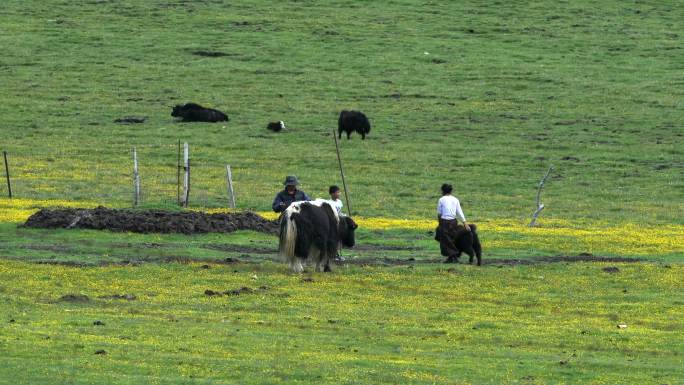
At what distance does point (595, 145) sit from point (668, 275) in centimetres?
3330

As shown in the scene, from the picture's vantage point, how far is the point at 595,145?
197 feet

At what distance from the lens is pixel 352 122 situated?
61438 millimetres

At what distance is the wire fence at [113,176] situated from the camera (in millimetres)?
44719

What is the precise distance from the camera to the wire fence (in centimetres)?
4472

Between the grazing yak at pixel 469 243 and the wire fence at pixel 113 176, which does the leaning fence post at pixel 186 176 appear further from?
the grazing yak at pixel 469 243

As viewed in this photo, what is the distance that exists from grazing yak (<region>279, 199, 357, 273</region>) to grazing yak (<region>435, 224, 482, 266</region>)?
3.14 meters

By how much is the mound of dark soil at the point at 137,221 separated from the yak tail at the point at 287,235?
6.92 metres

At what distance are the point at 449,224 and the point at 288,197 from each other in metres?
3.40

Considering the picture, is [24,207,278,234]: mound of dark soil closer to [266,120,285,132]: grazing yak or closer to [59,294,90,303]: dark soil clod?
[59,294,90,303]: dark soil clod

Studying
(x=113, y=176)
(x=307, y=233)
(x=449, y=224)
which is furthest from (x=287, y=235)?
(x=113, y=176)

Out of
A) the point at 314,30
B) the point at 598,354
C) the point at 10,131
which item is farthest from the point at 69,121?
the point at 598,354

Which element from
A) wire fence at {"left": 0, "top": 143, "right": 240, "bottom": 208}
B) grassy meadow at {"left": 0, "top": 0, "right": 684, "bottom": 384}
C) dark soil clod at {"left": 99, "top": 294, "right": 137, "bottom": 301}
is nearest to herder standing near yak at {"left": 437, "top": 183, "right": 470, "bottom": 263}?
grassy meadow at {"left": 0, "top": 0, "right": 684, "bottom": 384}

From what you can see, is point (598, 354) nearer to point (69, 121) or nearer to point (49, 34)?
point (69, 121)

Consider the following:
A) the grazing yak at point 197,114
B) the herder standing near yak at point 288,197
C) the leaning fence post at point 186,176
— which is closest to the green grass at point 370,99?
the grazing yak at point 197,114
